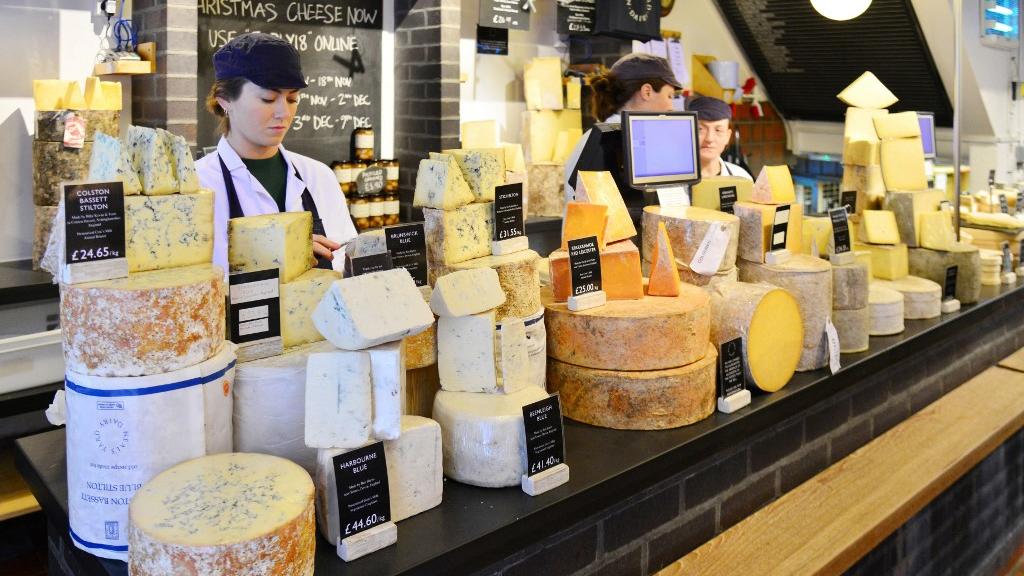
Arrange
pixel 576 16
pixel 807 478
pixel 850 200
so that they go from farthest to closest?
pixel 576 16, pixel 850 200, pixel 807 478

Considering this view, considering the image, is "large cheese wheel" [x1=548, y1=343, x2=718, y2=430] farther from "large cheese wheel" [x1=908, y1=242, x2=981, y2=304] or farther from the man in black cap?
the man in black cap

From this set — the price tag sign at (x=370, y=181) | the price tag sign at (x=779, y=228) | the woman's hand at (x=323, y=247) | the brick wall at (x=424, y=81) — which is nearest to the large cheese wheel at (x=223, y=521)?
the woman's hand at (x=323, y=247)

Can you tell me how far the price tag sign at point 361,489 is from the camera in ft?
4.36

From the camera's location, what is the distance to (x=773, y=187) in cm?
254

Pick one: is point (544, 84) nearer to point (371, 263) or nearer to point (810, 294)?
point (810, 294)

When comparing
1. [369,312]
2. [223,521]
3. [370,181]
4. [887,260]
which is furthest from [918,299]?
[370,181]

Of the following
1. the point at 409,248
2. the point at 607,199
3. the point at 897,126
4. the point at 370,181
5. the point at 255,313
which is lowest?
the point at 255,313

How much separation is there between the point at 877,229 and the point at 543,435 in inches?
76.7

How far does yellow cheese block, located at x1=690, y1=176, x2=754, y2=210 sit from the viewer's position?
2.59 meters

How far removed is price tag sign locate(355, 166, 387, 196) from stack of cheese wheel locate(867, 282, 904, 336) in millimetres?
2536

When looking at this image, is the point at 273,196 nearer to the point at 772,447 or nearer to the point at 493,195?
the point at 493,195

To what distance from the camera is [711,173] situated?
14.2ft

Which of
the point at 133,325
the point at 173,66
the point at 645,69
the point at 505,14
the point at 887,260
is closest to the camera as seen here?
the point at 133,325

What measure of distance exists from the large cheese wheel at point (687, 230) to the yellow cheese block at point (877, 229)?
940mm
